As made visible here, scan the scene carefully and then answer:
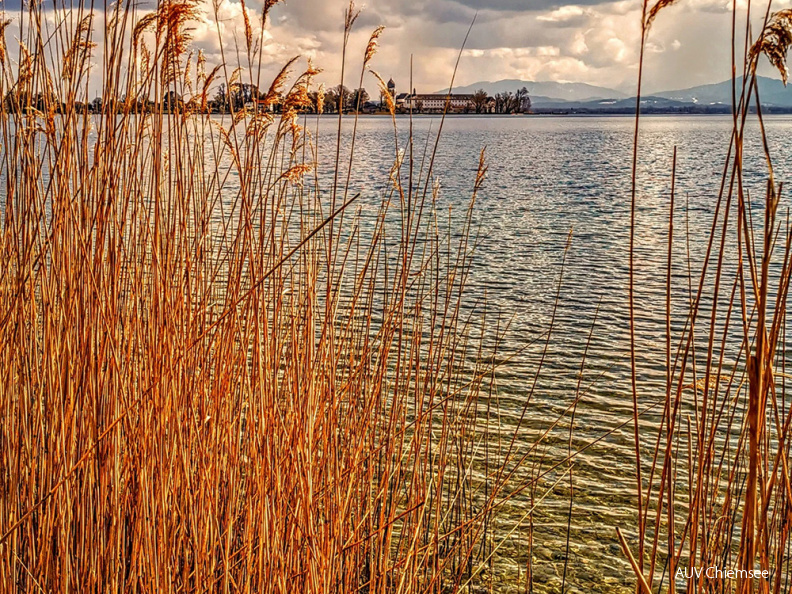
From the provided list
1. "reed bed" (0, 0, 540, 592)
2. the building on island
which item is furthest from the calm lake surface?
"reed bed" (0, 0, 540, 592)

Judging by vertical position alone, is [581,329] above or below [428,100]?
below

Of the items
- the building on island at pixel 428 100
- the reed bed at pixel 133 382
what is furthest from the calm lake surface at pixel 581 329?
the reed bed at pixel 133 382

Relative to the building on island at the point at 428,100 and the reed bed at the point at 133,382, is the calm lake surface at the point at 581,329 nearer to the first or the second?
the building on island at the point at 428,100

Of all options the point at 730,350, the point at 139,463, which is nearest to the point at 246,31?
the point at 139,463

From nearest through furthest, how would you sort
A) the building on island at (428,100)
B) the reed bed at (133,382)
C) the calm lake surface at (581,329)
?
the reed bed at (133,382)
the building on island at (428,100)
the calm lake surface at (581,329)

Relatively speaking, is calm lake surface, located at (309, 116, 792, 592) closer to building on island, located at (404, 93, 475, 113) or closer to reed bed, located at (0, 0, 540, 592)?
building on island, located at (404, 93, 475, 113)

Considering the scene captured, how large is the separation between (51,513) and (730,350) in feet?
21.2

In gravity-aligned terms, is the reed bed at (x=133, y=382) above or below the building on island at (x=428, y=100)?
below

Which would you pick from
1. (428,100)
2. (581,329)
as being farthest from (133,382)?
(428,100)

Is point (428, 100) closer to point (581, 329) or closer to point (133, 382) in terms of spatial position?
point (581, 329)

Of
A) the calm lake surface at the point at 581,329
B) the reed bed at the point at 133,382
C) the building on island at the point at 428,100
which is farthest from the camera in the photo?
the calm lake surface at the point at 581,329

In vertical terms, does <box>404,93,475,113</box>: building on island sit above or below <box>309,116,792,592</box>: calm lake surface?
above

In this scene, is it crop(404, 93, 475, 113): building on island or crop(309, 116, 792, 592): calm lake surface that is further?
crop(309, 116, 792, 592): calm lake surface

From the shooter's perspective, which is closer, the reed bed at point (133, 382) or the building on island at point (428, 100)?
the reed bed at point (133, 382)
